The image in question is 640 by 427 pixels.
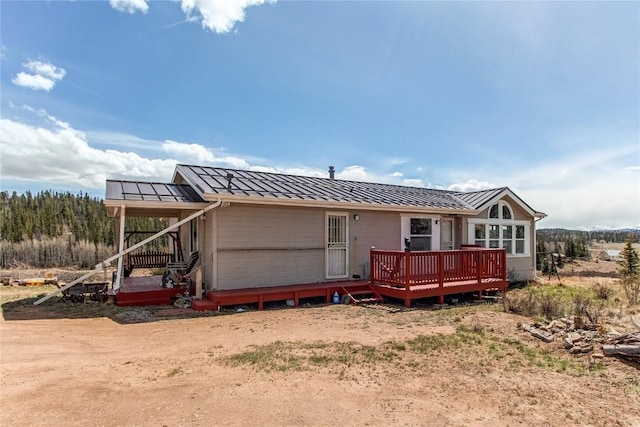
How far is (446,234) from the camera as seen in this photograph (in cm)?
1398

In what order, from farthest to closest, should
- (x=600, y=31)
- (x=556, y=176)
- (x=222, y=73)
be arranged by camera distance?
(x=556, y=176) < (x=222, y=73) < (x=600, y=31)

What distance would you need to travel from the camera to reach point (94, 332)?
670cm

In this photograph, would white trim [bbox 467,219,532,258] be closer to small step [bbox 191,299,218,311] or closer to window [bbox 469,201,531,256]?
window [bbox 469,201,531,256]

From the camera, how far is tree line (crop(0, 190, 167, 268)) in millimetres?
19469

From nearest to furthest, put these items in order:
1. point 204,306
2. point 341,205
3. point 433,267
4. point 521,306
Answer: point 521,306, point 204,306, point 433,267, point 341,205

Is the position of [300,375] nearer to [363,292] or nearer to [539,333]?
[539,333]

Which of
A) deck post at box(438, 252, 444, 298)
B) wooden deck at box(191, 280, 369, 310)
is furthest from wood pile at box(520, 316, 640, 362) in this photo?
wooden deck at box(191, 280, 369, 310)

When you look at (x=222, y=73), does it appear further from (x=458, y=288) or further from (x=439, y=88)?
(x=458, y=288)

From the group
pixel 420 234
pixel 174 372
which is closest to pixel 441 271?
pixel 420 234

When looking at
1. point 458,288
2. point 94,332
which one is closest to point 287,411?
point 94,332

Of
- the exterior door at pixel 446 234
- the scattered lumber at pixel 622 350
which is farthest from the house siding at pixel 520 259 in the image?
the scattered lumber at pixel 622 350

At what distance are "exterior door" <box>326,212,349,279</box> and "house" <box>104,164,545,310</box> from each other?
28 mm

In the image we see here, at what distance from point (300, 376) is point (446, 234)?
10592mm

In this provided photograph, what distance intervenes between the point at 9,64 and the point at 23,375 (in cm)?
817
